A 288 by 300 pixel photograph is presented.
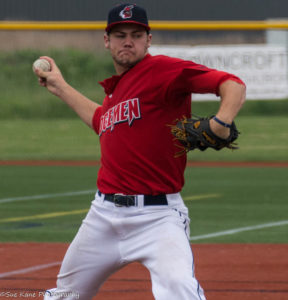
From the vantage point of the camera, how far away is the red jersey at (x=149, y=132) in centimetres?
415

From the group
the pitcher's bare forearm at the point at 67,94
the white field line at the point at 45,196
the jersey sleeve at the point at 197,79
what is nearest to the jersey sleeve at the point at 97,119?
the pitcher's bare forearm at the point at 67,94

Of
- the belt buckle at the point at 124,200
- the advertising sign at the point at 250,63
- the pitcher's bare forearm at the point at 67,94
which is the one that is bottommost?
the advertising sign at the point at 250,63

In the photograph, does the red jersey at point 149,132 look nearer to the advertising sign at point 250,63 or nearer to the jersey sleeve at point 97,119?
the jersey sleeve at point 97,119

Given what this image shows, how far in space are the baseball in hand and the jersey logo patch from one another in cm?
83

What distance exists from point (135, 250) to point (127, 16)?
128 centimetres

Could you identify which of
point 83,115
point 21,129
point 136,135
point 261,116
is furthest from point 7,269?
point 261,116

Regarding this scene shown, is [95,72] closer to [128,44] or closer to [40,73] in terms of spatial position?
[40,73]

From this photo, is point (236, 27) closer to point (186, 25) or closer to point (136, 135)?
point (186, 25)

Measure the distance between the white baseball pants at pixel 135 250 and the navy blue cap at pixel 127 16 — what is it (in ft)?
3.18

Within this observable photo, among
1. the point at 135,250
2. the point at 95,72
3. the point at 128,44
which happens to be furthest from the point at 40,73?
the point at 95,72

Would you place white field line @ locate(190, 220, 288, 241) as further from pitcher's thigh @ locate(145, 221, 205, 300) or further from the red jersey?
pitcher's thigh @ locate(145, 221, 205, 300)

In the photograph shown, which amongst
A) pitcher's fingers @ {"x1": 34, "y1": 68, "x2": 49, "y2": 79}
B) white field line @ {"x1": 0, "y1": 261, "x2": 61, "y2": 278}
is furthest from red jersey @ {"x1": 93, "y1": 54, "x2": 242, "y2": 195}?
white field line @ {"x1": 0, "y1": 261, "x2": 61, "y2": 278}

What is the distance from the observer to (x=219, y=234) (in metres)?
8.14

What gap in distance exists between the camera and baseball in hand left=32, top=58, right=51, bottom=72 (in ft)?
16.5
